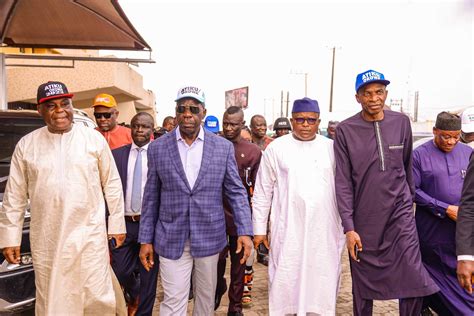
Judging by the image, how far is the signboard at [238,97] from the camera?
50031 mm

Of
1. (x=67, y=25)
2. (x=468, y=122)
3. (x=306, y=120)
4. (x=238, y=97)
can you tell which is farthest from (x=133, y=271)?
(x=238, y=97)

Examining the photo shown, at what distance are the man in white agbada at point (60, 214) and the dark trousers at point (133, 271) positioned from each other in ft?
1.61

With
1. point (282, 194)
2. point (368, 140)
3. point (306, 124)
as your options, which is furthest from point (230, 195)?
point (368, 140)

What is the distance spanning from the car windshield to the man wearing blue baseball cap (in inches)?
124

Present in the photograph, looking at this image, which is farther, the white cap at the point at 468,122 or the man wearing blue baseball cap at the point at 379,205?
the white cap at the point at 468,122

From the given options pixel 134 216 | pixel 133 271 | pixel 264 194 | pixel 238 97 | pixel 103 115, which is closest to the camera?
pixel 264 194

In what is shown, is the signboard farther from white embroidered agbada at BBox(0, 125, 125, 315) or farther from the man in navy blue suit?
white embroidered agbada at BBox(0, 125, 125, 315)

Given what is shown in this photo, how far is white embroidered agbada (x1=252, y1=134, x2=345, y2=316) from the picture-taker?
3314 millimetres

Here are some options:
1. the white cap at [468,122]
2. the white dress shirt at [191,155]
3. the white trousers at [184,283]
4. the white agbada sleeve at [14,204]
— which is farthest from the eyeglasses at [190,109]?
the white cap at [468,122]

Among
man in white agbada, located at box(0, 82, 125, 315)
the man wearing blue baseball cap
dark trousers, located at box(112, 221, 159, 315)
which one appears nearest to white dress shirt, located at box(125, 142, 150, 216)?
dark trousers, located at box(112, 221, 159, 315)

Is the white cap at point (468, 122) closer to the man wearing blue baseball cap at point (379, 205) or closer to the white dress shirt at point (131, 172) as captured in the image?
the man wearing blue baseball cap at point (379, 205)

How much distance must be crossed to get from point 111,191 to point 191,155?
700 millimetres

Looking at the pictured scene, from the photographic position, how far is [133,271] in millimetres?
3873

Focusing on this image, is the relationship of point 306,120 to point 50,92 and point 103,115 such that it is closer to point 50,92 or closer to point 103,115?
point 50,92
